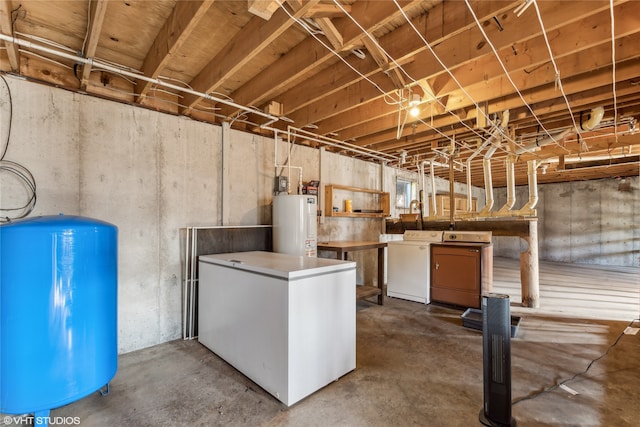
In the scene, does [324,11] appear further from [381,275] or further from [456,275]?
[456,275]

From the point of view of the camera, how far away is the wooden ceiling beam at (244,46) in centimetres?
176

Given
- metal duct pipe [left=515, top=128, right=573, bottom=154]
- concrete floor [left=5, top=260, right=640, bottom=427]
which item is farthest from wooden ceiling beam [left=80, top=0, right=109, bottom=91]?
metal duct pipe [left=515, top=128, right=573, bottom=154]

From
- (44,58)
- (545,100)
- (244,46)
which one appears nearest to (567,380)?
(545,100)

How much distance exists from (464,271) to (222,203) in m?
3.36

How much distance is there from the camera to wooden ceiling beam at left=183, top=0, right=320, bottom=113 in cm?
176

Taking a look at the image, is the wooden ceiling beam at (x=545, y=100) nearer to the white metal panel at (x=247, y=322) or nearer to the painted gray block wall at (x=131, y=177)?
the painted gray block wall at (x=131, y=177)

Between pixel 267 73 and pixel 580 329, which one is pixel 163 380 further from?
pixel 580 329

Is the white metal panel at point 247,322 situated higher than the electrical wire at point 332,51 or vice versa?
the electrical wire at point 332,51

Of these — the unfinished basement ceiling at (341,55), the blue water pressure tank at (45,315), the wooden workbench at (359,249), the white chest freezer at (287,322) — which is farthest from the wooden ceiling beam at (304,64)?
the blue water pressure tank at (45,315)

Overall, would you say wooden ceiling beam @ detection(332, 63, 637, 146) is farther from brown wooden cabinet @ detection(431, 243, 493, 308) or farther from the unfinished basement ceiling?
brown wooden cabinet @ detection(431, 243, 493, 308)

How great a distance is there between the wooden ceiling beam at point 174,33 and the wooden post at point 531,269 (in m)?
4.59

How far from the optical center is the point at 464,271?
396 cm

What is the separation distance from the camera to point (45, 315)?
158 centimetres

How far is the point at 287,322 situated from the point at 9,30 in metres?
2.59
